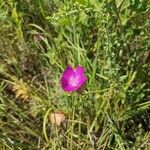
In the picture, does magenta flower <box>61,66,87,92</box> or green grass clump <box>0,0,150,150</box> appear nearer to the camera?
magenta flower <box>61,66,87,92</box>

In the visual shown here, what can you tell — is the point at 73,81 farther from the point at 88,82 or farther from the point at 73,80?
the point at 88,82

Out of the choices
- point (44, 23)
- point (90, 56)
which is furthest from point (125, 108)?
point (44, 23)

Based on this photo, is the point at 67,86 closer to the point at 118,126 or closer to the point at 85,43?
the point at 118,126

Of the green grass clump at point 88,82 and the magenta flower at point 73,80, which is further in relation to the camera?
the green grass clump at point 88,82

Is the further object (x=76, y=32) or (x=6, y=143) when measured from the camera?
(x=76, y=32)

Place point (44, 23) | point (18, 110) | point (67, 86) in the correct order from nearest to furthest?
point (67, 86), point (18, 110), point (44, 23)
